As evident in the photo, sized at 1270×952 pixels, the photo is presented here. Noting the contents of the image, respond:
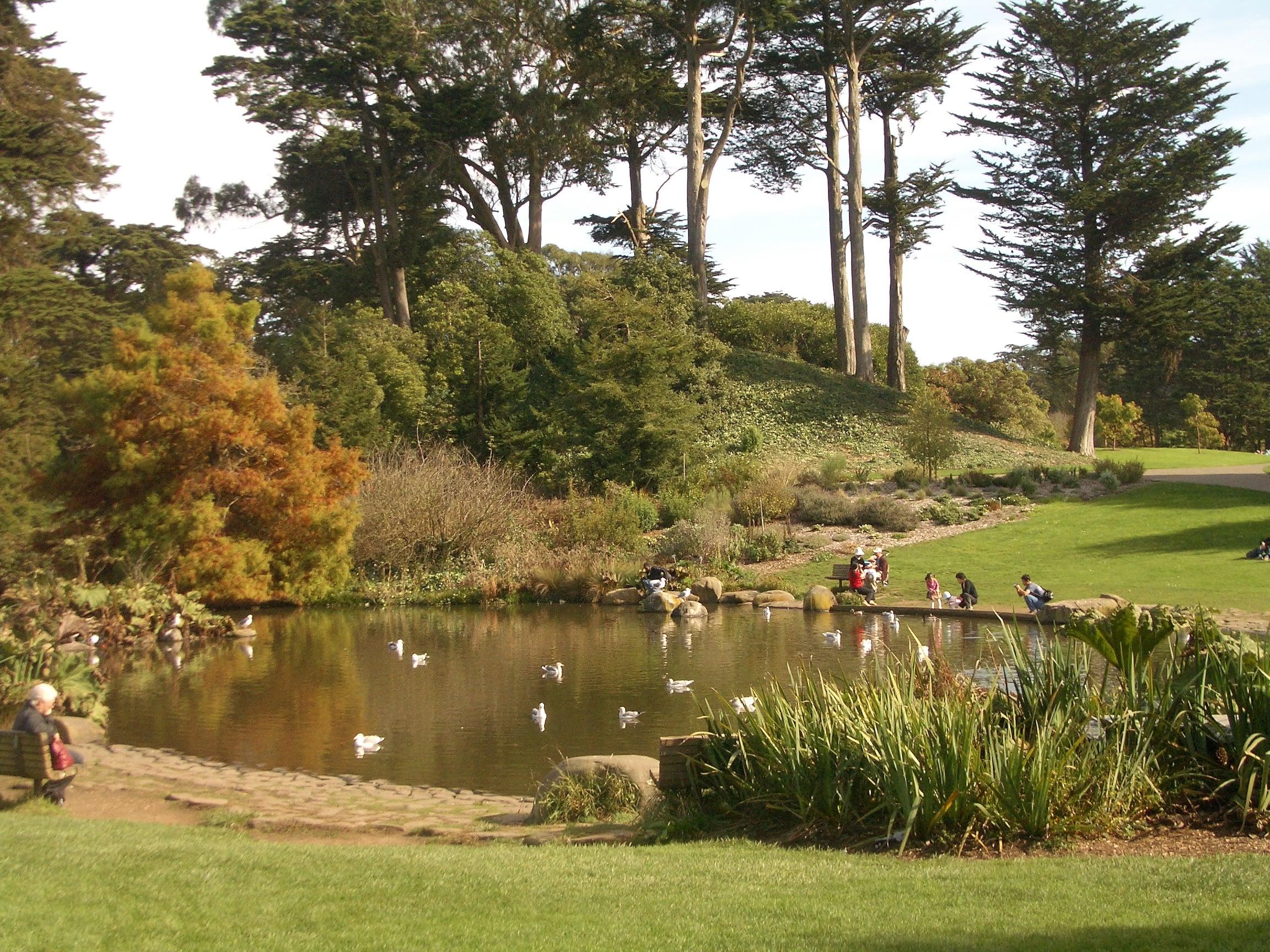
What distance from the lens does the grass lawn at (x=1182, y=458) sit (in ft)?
135

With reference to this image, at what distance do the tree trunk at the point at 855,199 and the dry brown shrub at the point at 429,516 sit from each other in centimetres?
1920

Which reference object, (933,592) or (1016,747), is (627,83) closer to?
(933,592)

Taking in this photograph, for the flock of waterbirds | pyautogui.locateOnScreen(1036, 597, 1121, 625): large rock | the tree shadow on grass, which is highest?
the tree shadow on grass

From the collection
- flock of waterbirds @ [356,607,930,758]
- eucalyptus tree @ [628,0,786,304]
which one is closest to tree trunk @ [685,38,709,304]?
eucalyptus tree @ [628,0,786,304]

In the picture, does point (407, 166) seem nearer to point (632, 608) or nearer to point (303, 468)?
point (303, 468)

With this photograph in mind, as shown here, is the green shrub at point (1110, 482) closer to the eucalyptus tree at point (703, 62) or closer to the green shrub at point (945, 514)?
the green shrub at point (945, 514)

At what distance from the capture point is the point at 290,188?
42.8 metres

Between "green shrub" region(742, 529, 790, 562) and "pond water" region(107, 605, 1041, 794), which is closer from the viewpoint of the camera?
"pond water" region(107, 605, 1041, 794)

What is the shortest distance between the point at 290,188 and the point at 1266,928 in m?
43.1

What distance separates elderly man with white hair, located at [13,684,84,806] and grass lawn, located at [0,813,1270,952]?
2677 millimetres

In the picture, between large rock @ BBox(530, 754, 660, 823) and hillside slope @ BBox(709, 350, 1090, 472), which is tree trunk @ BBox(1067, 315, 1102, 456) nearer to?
hillside slope @ BBox(709, 350, 1090, 472)

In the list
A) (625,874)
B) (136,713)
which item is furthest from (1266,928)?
(136,713)

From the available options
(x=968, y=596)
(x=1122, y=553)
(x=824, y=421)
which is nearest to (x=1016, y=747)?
(x=968, y=596)

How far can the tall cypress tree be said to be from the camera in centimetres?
3772
